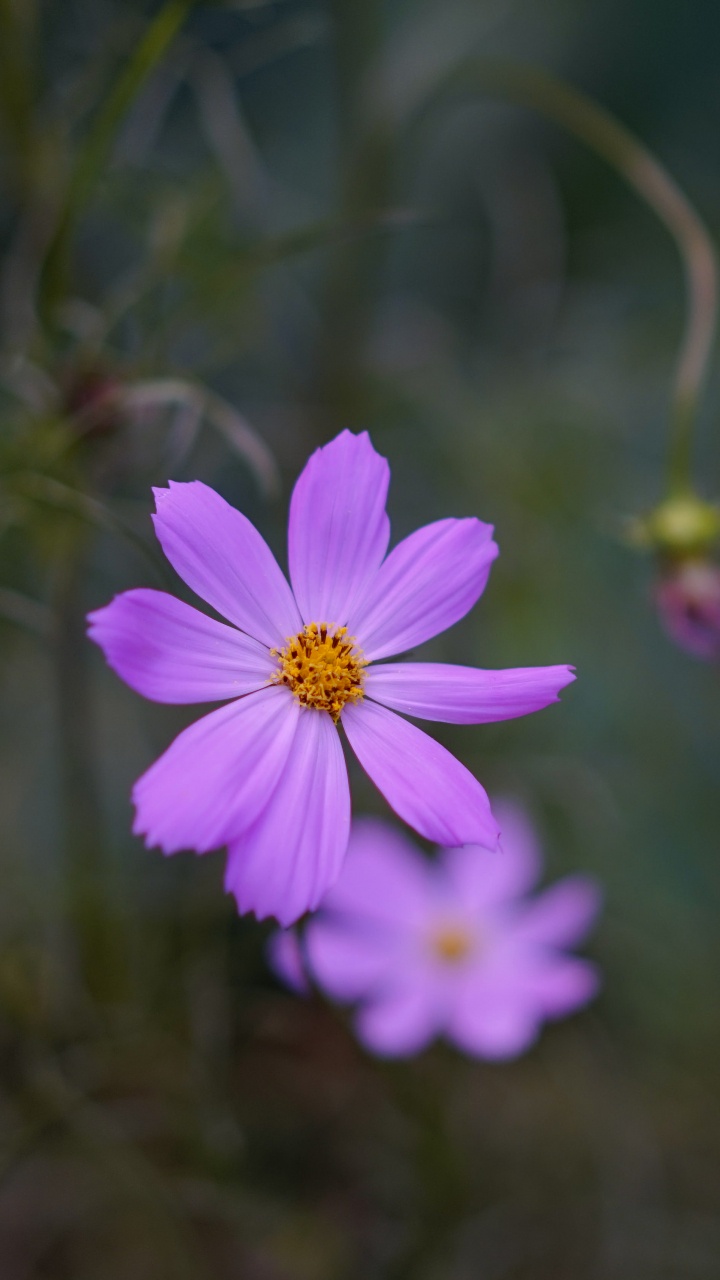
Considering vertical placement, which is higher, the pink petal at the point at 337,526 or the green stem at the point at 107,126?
the green stem at the point at 107,126

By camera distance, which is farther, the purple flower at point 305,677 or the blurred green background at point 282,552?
the blurred green background at point 282,552

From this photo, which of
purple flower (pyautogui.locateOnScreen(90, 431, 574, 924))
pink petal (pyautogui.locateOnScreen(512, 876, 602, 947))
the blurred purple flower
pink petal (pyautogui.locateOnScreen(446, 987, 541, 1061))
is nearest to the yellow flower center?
purple flower (pyautogui.locateOnScreen(90, 431, 574, 924))

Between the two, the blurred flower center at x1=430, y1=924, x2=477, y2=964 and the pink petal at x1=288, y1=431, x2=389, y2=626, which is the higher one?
the pink petal at x1=288, y1=431, x2=389, y2=626

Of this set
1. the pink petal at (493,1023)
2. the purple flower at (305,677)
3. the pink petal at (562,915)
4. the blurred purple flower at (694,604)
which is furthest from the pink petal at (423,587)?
the pink petal at (562,915)

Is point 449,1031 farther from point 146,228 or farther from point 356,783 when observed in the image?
point 146,228

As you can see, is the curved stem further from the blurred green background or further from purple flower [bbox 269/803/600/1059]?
purple flower [bbox 269/803/600/1059]

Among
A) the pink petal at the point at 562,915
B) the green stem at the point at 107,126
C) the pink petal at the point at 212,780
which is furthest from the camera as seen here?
the pink petal at the point at 562,915

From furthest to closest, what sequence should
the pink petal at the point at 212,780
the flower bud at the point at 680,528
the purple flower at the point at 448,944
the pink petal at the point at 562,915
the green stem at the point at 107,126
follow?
the pink petal at the point at 562,915 → the purple flower at the point at 448,944 → the flower bud at the point at 680,528 → the green stem at the point at 107,126 → the pink petal at the point at 212,780

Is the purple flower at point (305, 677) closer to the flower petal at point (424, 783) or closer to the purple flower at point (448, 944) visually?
the flower petal at point (424, 783)
